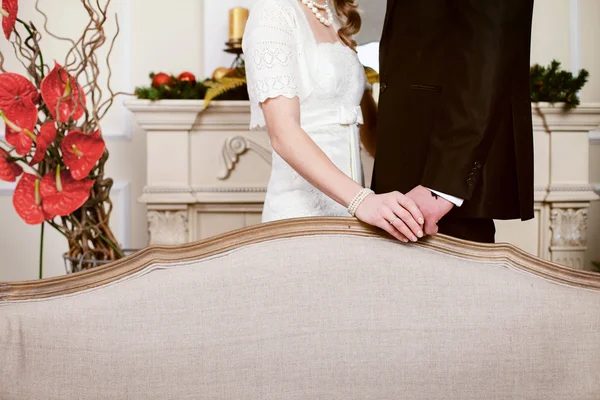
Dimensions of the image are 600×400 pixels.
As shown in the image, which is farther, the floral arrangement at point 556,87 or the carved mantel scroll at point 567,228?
the carved mantel scroll at point 567,228

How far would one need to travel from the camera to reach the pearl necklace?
1.42m

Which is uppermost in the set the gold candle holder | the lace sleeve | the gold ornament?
the gold candle holder

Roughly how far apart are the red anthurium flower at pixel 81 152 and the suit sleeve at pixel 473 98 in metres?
0.68

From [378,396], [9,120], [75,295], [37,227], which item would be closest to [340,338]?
[378,396]

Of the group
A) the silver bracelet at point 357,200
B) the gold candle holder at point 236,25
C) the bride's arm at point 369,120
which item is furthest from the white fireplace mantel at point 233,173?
the silver bracelet at point 357,200

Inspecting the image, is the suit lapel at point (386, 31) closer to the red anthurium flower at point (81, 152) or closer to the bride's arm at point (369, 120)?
the bride's arm at point (369, 120)

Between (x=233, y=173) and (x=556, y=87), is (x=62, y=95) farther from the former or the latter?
(x=556, y=87)

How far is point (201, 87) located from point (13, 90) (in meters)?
1.46

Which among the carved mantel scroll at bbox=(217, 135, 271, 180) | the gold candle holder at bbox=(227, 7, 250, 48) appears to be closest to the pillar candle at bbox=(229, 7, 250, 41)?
the gold candle holder at bbox=(227, 7, 250, 48)

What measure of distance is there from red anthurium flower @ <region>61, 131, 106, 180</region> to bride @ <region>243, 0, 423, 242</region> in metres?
0.34

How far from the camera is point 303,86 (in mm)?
1345

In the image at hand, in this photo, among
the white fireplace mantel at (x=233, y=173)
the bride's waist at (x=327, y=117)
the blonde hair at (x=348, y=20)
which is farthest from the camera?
the white fireplace mantel at (x=233, y=173)

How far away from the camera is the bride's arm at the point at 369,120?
174 centimetres

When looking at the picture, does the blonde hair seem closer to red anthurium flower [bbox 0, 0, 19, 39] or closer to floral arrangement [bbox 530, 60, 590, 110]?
red anthurium flower [bbox 0, 0, 19, 39]
